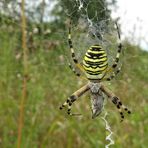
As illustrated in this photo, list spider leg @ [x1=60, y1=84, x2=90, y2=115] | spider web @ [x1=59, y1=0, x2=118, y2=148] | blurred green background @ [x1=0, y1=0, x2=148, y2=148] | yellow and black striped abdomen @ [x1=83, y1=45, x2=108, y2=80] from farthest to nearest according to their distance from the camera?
blurred green background @ [x1=0, y1=0, x2=148, y2=148] → spider leg @ [x1=60, y1=84, x2=90, y2=115] → spider web @ [x1=59, y1=0, x2=118, y2=148] → yellow and black striped abdomen @ [x1=83, y1=45, x2=108, y2=80]

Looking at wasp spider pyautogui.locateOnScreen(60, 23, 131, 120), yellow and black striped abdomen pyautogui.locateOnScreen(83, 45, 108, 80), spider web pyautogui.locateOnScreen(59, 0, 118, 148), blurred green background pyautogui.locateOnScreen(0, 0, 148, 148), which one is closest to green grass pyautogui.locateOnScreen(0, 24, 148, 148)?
blurred green background pyautogui.locateOnScreen(0, 0, 148, 148)

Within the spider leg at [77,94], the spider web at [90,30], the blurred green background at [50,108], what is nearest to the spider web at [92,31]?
the spider web at [90,30]

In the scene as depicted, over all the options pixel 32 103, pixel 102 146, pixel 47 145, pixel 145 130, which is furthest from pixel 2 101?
pixel 145 130

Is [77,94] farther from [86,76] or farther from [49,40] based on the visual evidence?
[49,40]

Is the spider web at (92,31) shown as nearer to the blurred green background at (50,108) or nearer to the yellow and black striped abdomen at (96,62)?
the yellow and black striped abdomen at (96,62)

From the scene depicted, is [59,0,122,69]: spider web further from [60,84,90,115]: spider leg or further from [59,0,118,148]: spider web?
[60,84,90,115]: spider leg

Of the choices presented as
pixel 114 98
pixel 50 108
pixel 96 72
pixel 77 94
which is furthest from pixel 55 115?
pixel 96 72
